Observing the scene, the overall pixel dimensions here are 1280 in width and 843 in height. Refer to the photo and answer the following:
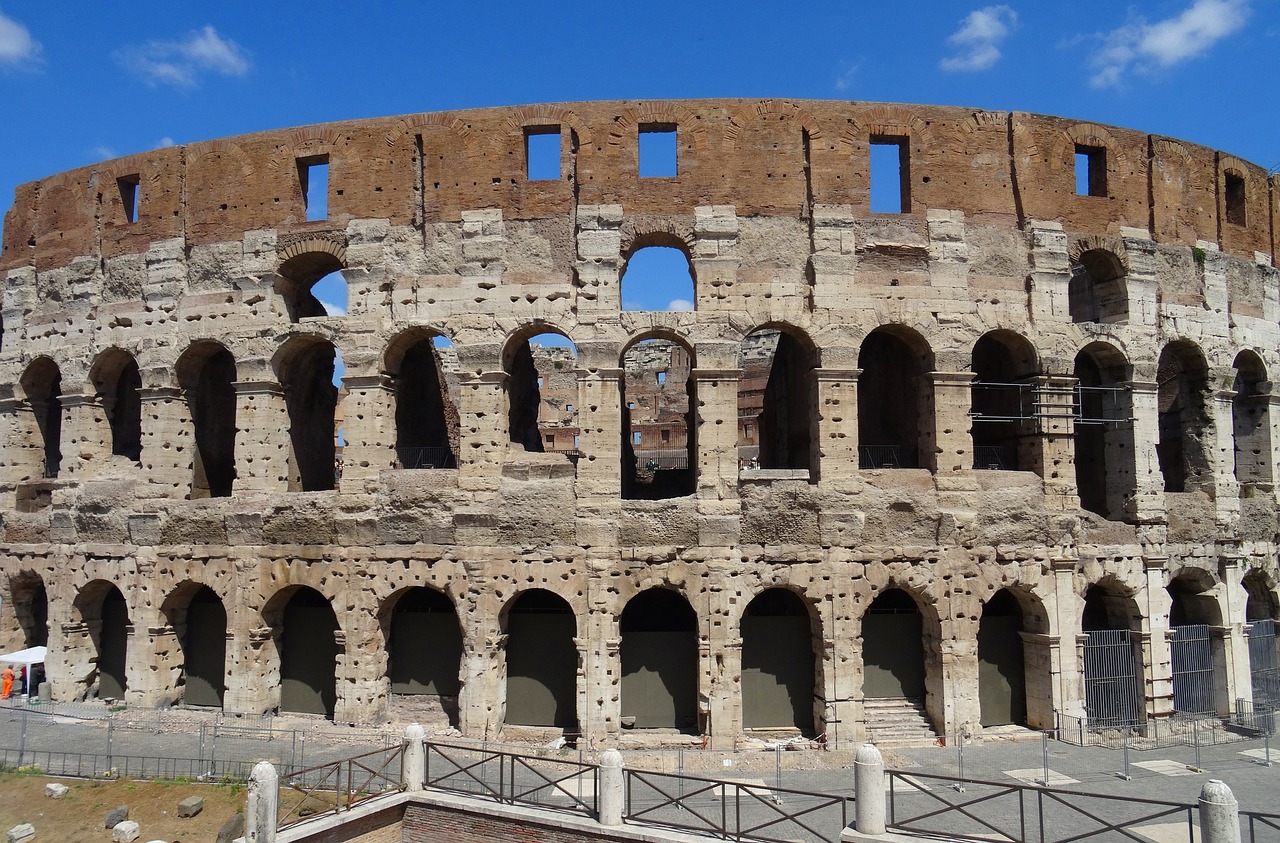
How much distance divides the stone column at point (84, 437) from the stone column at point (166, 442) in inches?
64.3

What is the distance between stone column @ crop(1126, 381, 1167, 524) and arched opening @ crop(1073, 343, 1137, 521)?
75 millimetres

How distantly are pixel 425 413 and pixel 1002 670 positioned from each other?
1404cm

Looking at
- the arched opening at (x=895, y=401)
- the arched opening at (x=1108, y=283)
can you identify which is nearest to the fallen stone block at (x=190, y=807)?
the arched opening at (x=895, y=401)

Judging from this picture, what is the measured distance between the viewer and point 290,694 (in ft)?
53.9

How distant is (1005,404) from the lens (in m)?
17.2

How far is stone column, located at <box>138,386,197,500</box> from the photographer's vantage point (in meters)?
16.8

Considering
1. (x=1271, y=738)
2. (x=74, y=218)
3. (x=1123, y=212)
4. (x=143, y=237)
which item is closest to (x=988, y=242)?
(x=1123, y=212)

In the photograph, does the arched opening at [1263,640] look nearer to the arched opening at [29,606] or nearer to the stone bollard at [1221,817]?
the stone bollard at [1221,817]

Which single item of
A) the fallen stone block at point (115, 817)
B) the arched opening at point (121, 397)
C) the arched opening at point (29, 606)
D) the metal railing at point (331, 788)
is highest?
the arched opening at point (121, 397)

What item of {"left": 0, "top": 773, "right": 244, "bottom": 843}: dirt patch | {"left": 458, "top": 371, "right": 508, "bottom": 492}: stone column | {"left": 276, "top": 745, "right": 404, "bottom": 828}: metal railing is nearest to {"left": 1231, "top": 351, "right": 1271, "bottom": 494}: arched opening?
{"left": 458, "top": 371, "right": 508, "bottom": 492}: stone column

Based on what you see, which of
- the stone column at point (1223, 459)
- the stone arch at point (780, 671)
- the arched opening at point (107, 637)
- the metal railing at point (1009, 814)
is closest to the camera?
the metal railing at point (1009, 814)

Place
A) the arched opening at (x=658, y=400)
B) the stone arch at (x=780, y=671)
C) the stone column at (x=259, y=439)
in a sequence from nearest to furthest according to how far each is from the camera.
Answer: the stone arch at (x=780, y=671)
the stone column at (x=259, y=439)
the arched opening at (x=658, y=400)

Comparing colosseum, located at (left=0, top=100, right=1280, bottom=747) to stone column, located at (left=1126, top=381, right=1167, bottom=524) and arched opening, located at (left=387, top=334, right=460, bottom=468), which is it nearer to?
stone column, located at (left=1126, top=381, right=1167, bottom=524)

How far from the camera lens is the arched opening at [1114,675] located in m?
15.5
